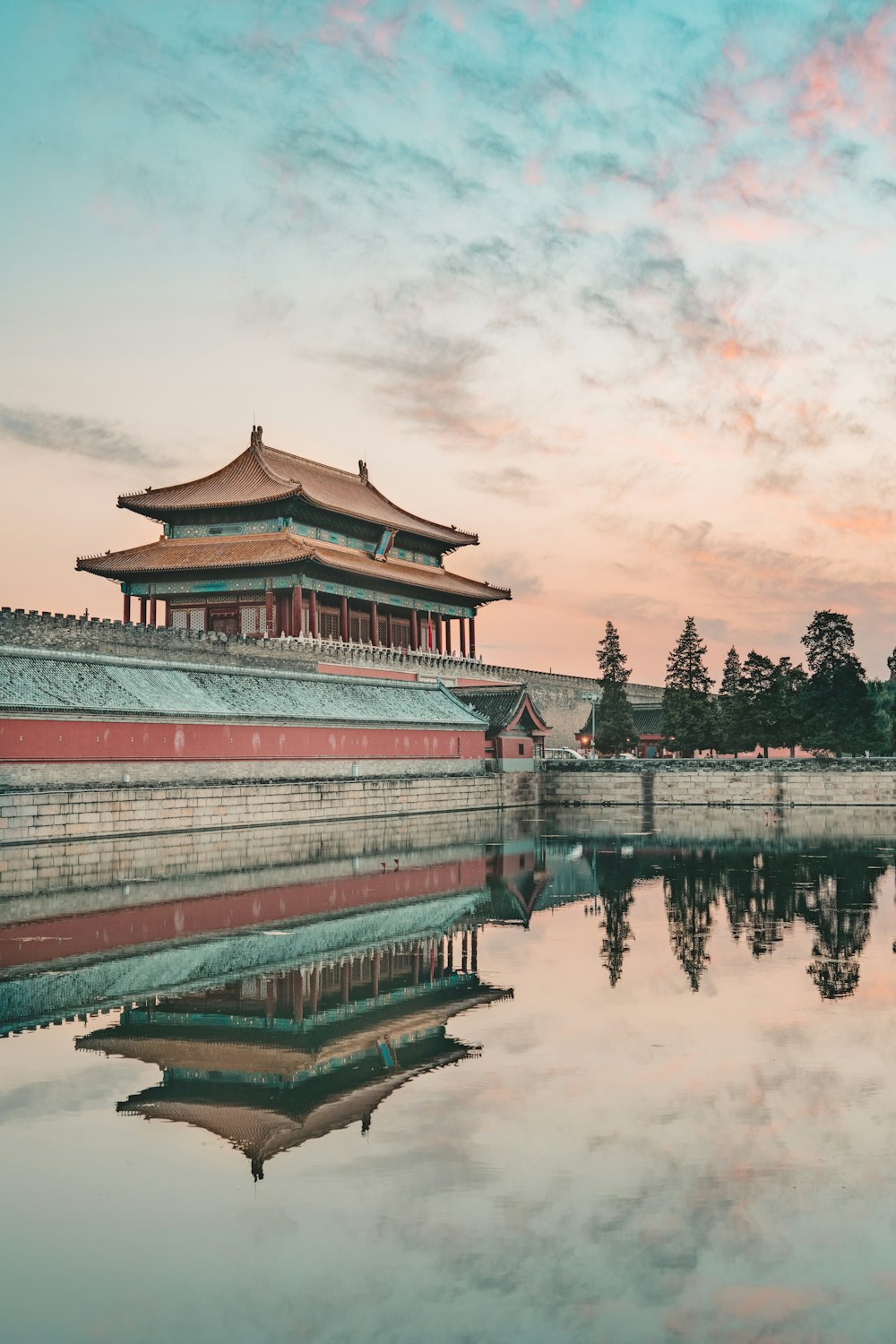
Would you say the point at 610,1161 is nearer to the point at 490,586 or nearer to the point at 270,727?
the point at 270,727

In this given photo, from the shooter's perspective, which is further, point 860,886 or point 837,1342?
point 860,886

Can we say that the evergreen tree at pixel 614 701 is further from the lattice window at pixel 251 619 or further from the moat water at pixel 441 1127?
the moat water at pixel 441 1127

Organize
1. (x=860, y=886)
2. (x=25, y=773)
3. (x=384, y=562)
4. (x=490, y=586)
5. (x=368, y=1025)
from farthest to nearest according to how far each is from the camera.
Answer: (x=490, y=586) → (x=384, y=562) → (x=25, y=773) → (x=860, y=886) → (x=368, y=1025)

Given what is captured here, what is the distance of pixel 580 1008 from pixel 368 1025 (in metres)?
2.67

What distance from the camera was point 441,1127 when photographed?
31.7ft

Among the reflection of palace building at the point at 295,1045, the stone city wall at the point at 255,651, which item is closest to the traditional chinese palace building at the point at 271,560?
the stone city wall at the point at 255,651

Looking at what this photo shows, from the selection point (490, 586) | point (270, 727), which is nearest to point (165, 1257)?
point (270, 727)

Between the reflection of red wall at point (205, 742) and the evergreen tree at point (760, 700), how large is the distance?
1965cm

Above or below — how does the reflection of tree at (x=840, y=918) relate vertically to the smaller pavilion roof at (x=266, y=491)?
below

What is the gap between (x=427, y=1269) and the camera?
7.13 meters

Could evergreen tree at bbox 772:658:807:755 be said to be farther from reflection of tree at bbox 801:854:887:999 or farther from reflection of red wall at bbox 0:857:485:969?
reflection of red wall at bbox 0:857:485:969

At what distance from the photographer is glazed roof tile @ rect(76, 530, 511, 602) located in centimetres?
5609

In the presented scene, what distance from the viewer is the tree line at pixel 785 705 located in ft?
194

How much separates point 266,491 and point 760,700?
89.6ft
